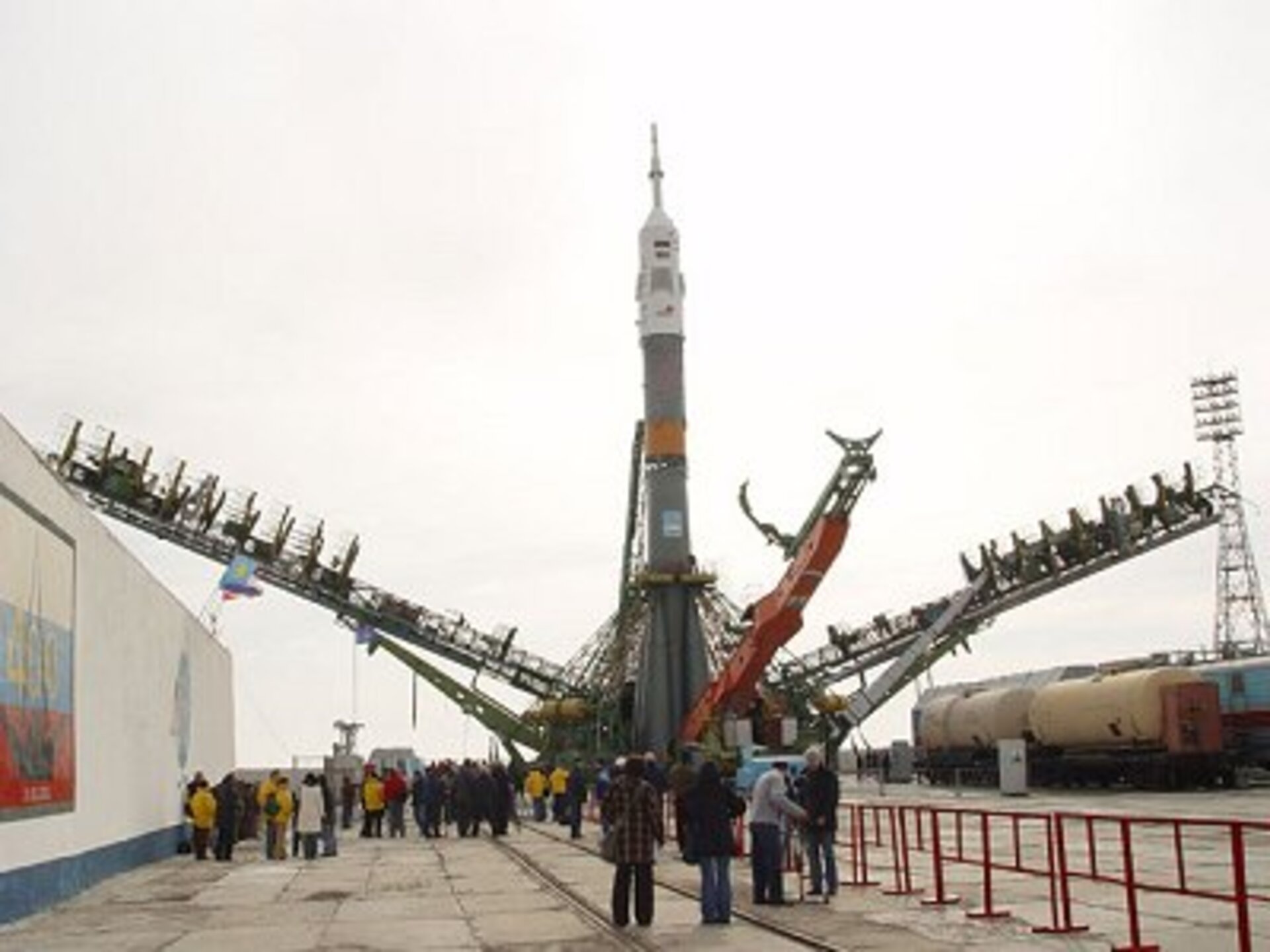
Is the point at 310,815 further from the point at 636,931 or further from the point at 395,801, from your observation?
the point at 636,931

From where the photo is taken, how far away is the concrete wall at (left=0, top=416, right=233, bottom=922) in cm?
1723

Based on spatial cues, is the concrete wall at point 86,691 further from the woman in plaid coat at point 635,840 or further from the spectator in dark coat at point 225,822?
the woman in plaid coat at point 635,840

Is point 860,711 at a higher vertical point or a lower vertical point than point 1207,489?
lower

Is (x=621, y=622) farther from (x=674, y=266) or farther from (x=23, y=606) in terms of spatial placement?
(x=23, y=606)

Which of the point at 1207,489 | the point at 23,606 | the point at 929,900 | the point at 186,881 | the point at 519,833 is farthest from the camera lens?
the point at 1207,489

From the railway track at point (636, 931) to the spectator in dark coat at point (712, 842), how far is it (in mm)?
382

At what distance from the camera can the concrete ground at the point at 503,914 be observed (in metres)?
13.6

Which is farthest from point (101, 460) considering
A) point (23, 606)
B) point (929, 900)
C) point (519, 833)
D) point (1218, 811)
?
point (929, 900)

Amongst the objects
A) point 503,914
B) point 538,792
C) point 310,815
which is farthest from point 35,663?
point 538,792

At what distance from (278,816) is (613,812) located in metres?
13.6

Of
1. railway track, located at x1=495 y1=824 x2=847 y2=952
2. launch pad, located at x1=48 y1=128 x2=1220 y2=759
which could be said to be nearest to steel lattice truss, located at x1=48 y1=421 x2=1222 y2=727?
launch pad, located at x1=48 y1=128 x2=1220 y2=759

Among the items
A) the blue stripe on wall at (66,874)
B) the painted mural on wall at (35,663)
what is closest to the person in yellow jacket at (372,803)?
the blue stripe on wall at (66,874)

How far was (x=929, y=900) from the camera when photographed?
54.2 ft

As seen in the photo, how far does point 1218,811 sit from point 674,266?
24959 mm
